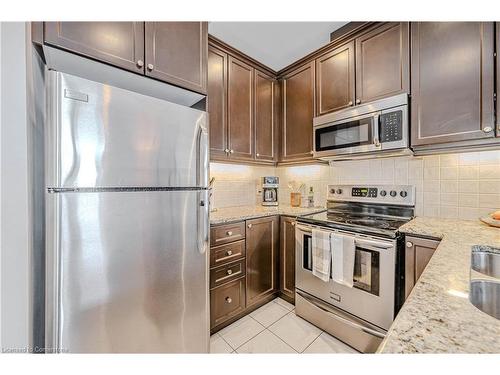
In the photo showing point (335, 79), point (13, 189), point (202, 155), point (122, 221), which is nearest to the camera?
point (13, 189)

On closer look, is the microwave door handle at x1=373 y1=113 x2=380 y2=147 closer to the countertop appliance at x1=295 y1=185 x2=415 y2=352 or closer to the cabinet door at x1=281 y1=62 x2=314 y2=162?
the countertop appliance at x1=295 y1=185 x2=415 y2=352

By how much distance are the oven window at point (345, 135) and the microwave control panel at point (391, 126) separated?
0.27ft

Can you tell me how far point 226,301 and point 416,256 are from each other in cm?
142

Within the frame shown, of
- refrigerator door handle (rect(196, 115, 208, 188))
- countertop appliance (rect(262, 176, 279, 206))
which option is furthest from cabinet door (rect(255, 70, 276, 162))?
refrigerator door handle (rect(196, 115, 208, 188))

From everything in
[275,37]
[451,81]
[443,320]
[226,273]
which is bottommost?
[226,273]

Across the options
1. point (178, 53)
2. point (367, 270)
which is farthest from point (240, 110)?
point (367, 270)

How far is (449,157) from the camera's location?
1646mm

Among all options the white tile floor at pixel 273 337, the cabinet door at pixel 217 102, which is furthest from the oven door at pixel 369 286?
the cabinet door at pixel 217 102

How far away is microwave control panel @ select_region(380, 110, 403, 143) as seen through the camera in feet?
5.08

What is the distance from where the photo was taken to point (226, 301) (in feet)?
5.72

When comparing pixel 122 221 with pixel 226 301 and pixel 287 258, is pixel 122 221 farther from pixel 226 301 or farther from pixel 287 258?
pixel 287 258

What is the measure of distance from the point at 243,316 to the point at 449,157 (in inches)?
86.4
